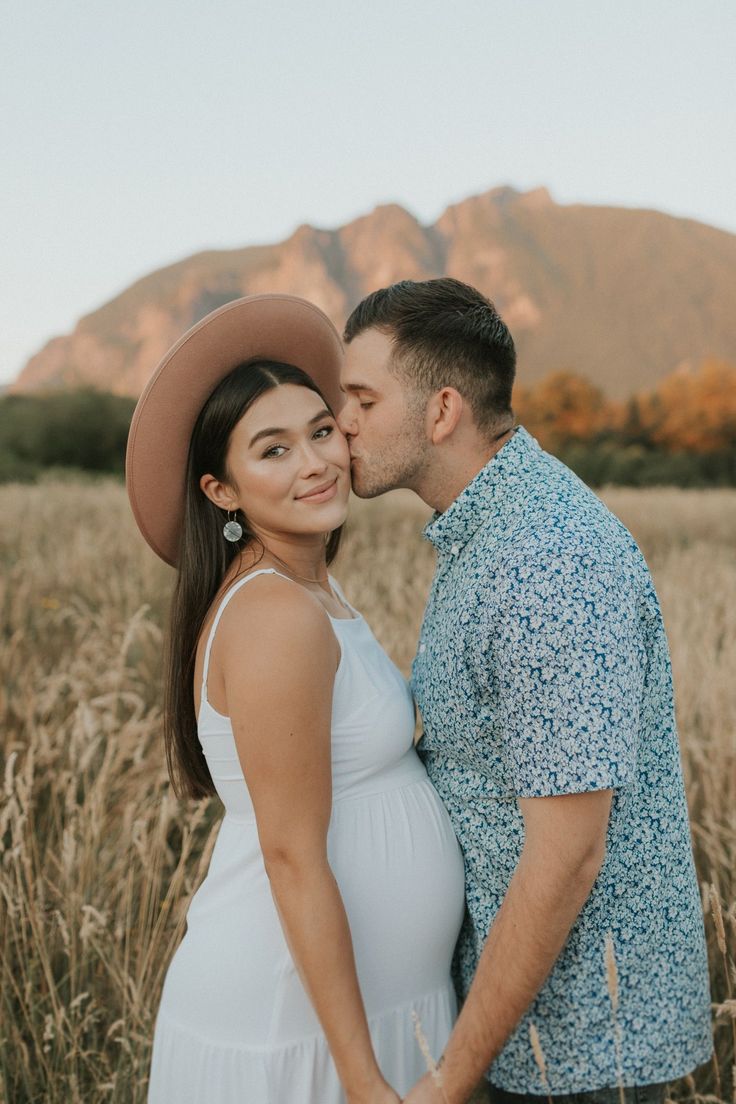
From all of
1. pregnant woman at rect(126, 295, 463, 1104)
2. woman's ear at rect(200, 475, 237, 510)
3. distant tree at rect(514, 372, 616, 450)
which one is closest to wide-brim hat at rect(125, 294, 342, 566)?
pregnant woman at rect(126, 295, 463, 1104)

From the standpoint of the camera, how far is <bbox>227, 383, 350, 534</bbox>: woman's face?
85.0 inches

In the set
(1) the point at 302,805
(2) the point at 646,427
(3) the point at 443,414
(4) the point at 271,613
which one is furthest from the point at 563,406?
(1) the point at 302,805

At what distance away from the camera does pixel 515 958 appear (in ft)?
5.48

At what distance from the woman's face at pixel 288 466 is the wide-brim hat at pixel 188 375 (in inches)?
6.2

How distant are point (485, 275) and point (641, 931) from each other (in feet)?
461

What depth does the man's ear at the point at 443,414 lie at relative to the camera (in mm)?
2014

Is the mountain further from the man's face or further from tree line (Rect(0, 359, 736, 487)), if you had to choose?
the man's face

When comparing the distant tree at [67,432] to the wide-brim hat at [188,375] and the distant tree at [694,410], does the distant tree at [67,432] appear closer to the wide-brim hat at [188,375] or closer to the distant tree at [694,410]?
the distant tree at [694,410]

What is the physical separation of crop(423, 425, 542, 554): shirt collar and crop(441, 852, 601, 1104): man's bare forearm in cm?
69

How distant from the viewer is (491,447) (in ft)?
6.84

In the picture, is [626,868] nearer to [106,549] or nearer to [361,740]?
[361,740]

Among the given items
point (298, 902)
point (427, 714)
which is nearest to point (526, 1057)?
point (298, 902)

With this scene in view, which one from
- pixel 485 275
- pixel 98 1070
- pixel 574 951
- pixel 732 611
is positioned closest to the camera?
pixel 574 951

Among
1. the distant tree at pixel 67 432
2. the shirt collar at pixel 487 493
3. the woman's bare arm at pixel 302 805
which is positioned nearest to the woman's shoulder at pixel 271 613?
the woman's bare arm at pixel 302 805
